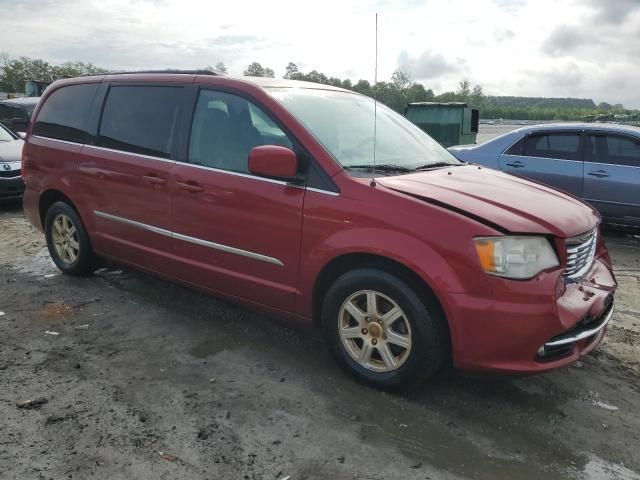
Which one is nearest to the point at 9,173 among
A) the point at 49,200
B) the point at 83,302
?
the point at 49,200

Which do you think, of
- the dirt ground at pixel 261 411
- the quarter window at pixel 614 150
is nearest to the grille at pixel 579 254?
the dirt ground at pixel 261 411

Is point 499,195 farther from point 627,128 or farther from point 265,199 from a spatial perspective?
point 627,128

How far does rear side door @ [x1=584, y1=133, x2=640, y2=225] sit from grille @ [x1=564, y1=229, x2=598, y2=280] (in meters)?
4.13

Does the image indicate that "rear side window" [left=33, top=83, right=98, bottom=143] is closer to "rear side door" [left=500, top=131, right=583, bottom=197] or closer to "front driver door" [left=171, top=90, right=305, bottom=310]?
"front driver door" [left=171, top=90, right=305, bottom=310]

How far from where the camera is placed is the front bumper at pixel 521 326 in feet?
9.15

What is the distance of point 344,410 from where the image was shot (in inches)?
121

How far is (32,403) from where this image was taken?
3.10m

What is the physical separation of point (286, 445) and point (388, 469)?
51cm

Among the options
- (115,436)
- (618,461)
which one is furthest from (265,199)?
(618,461)

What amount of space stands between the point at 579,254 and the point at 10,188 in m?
8.28

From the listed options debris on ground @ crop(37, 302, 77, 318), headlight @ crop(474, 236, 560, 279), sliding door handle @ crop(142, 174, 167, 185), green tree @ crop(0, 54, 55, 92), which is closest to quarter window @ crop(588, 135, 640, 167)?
headlight @ crop(474, 236, 560, 279)

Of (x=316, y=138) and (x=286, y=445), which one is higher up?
(x=316, y=138)

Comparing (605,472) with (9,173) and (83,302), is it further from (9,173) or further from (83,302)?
(9,173)

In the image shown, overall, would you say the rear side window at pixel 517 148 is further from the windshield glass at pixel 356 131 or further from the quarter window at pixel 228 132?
the quarter window at pixel 228 132
